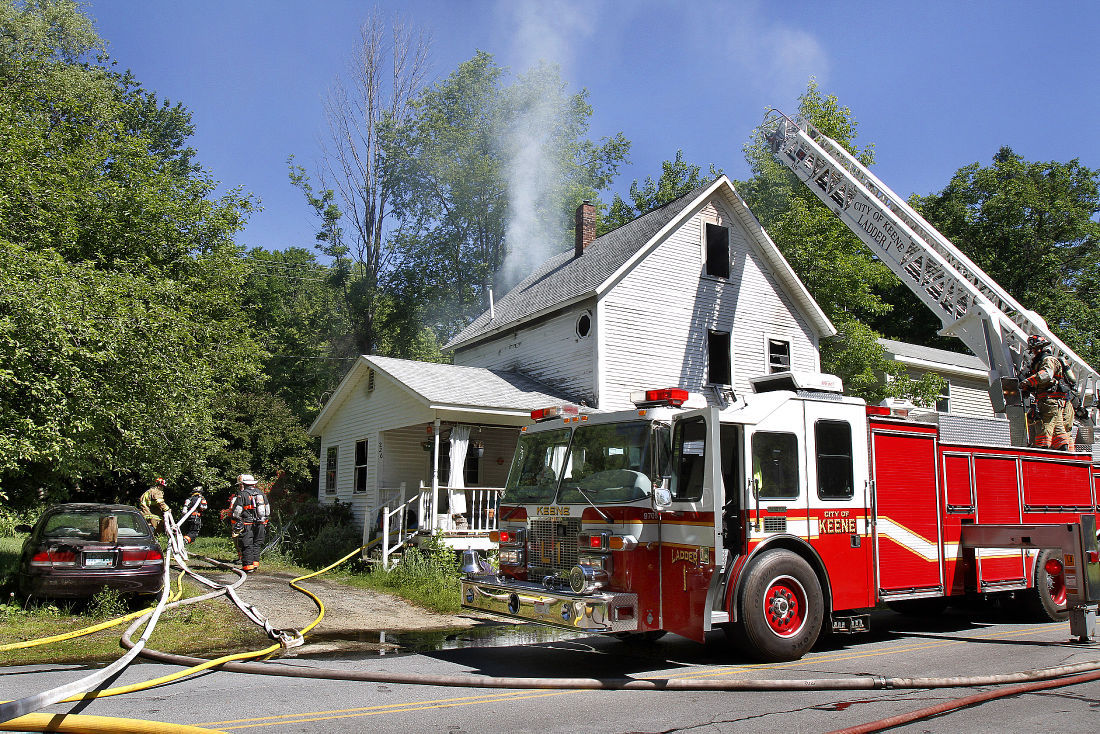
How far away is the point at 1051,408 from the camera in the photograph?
38.8 feet

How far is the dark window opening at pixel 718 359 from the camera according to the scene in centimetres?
1939

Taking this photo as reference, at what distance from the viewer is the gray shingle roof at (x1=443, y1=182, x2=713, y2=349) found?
1841 centimetres

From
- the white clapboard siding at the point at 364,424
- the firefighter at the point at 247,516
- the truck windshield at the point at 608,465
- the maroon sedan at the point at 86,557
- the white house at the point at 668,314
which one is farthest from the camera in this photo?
the white house at the point at 668,314

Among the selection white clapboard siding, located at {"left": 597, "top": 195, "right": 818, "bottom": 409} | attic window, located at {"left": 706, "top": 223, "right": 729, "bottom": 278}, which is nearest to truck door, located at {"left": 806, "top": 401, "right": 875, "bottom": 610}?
white clapboard siding, located at {"left": 597, "top": 195, "right": 818, "bottom": 409}

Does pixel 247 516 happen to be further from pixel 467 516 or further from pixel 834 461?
pixel 834 461

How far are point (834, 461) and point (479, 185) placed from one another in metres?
28.8

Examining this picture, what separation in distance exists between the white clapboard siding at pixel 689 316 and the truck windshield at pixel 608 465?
9.31 metres

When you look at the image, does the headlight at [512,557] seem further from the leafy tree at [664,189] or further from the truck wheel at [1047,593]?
the leafy tree at [664,189]

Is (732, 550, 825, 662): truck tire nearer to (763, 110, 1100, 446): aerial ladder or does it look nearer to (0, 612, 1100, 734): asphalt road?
(0, 612, 1100, 734): asphalt road

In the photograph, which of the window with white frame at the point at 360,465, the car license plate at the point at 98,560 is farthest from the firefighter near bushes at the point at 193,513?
the car license plate at the point at 98,560

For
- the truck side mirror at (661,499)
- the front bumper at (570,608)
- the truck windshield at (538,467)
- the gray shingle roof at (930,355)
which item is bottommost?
the front bumper at (570,608)

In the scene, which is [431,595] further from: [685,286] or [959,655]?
[685,286]

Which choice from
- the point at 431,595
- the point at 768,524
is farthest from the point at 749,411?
the point at 431,595

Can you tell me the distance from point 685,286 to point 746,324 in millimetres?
2066
